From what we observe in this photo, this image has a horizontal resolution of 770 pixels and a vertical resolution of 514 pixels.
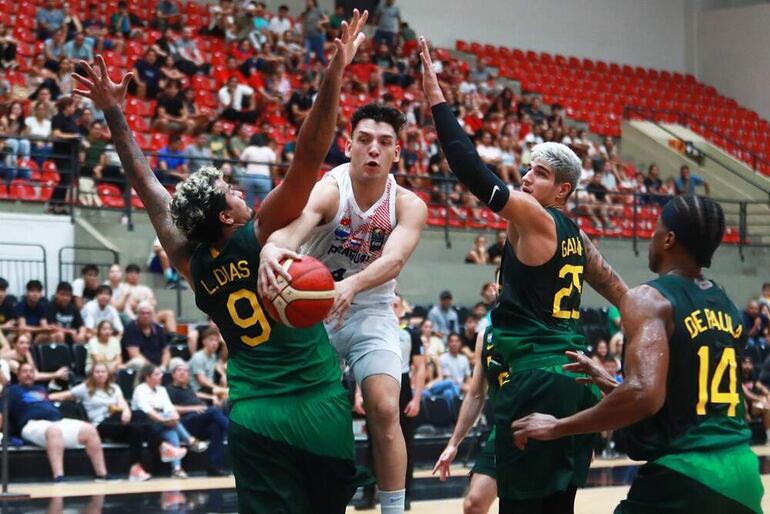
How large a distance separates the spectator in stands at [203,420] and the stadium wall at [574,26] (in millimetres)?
14341

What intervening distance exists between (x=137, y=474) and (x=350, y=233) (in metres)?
6.50

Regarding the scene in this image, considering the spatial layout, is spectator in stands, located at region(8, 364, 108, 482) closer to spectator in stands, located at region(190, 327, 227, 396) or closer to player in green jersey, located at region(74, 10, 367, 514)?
spectator in stands, located at region(190, 327, 227, 396)

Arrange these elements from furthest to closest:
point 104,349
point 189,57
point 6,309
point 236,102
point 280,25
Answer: point 280,25, point 189,57, point 236,102, point 6,309, point 104,349

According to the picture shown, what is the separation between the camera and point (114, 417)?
11688mm

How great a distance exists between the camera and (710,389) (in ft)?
12.6

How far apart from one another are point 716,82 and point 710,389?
2682cm

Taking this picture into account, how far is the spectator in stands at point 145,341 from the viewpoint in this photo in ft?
40.9

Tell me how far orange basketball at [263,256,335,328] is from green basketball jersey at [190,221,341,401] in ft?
0.63

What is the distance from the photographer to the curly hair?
174 inches

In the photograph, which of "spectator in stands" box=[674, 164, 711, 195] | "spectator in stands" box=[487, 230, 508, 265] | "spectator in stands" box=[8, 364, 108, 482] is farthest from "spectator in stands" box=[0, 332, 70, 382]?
"spectator in stands" box=[674, 164, 711, 195]

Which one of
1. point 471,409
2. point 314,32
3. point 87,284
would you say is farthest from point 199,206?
point 314,32

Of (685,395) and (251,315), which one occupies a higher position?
(251,315)

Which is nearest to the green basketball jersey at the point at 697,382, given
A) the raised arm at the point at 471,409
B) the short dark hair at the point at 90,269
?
the raised arm at the point at 471,409

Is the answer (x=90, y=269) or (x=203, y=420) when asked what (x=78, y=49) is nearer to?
(x=90, y=269)
